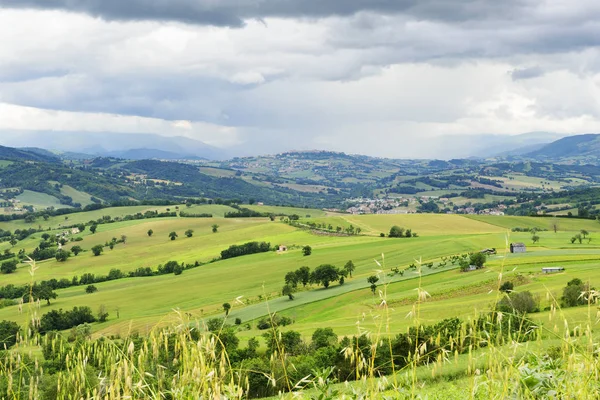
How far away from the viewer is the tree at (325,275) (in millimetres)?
95438

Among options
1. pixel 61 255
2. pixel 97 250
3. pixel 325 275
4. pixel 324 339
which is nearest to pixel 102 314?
pixel 325 275

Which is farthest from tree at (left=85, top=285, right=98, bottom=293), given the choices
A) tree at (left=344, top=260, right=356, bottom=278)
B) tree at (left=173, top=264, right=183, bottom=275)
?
tree at (left=344, top=260, right=356, bottom=278)

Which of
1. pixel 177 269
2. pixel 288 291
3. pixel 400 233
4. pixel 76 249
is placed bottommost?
pixel 76 249

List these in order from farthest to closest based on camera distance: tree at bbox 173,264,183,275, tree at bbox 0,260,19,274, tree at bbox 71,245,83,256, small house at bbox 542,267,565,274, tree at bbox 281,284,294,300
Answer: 1. tree at bbox 71,245,83,256
2. tree at bbox 0,260,19,274
3. tree at bbox 173,264,183,275
4. tree at bbox 281,284,294,300
5. small house at bbox 542,267,565,274

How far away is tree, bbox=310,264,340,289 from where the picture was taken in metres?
95.4

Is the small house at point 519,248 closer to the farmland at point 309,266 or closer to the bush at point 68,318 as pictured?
the farmland at point 309,266

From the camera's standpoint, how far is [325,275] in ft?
314

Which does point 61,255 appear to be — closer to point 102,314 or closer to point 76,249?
point 76,249

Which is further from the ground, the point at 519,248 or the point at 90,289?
the point at 519,248

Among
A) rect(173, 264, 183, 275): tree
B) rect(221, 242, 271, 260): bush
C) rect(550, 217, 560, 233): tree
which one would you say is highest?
rect(550, 217, 560, 233): tree

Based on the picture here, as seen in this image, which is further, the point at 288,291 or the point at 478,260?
the point at 478,260

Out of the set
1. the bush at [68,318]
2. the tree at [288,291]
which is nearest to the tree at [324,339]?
the tree at [288,291]

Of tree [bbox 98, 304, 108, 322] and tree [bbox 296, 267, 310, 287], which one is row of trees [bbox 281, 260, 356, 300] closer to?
tree [bbox 296, 267, 310, 287]

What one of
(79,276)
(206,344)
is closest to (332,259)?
(79,276)
